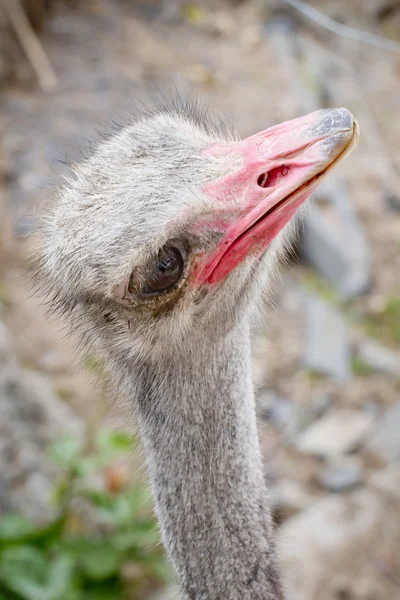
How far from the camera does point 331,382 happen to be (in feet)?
12.3

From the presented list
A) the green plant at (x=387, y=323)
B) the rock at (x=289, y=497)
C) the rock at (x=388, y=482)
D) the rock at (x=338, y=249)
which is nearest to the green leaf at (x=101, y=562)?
the rock at (x=289, y=497)

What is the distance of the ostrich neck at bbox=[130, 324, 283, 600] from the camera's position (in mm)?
1460

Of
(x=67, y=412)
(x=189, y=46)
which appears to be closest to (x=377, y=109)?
(x=189, y=46)

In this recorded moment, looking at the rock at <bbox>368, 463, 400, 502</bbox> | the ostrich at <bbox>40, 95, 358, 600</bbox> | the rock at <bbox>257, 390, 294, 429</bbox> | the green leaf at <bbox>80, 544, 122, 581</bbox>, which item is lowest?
the rock at <bbox>368, 463, 400, 502</bbox>

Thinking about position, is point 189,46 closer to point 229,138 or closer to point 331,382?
point 331,382


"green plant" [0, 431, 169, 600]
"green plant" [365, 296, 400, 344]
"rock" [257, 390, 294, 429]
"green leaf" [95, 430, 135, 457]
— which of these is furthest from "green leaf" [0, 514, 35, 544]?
"green plant" [365, 296, 400, 344]

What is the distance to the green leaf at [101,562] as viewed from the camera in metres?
2.44

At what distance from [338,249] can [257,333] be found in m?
2.65

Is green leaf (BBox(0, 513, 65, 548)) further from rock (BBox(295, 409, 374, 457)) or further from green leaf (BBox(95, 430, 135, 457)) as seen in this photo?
rock (BBox(295, 409, 374, 457))

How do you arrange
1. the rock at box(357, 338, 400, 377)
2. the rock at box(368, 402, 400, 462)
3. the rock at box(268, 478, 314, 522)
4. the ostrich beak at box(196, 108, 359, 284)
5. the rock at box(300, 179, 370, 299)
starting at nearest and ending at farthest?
the ostrich beak at box(196, 108, 359, 284) → the rock at box(268, 478, 314, 522) → the rock at box(368, 402, 400, 462) → the rock at box(357, 338, 400, 377) → the rock at box(300, 179, 370, 299)

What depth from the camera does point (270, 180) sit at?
1.31 meters

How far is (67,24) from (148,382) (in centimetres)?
483

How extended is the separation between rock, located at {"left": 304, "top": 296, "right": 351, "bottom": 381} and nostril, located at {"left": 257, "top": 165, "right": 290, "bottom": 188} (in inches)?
101

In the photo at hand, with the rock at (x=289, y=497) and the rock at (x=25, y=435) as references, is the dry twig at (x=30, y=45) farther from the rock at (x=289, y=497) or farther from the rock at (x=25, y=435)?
the rock at (x=289, y=497)
